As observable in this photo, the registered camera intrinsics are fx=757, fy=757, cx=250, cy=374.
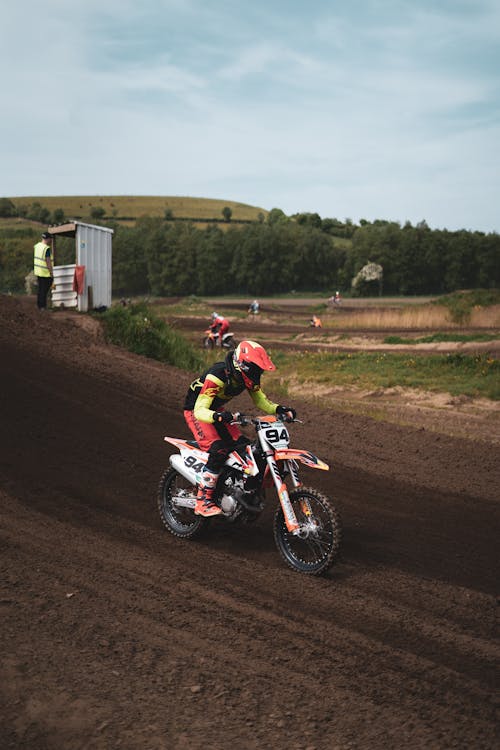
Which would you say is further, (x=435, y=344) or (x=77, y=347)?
(x=435, y=344)

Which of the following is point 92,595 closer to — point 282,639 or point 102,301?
point 282,639

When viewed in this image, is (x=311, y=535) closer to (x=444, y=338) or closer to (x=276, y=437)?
(x=276, y=437)

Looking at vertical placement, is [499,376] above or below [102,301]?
below

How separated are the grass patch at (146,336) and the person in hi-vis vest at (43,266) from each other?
1807 mm

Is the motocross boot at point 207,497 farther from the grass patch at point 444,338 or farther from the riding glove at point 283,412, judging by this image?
the grass patch at point 444,338

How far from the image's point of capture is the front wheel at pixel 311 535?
6750 mm

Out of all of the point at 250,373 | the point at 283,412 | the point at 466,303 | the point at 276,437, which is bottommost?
the point at 276,437

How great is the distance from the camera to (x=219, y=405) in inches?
315

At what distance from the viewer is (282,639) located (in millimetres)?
5551

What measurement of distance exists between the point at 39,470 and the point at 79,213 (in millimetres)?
147012

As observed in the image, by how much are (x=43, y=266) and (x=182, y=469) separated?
15430 millimetres

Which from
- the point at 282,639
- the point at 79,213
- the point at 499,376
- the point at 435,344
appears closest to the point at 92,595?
the point at 282,639

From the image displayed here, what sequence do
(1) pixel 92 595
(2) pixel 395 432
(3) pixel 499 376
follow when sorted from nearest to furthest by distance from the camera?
1. (1) pixel 92 595
2. (2) pixel 395 432
3. (3) pixel 499 376

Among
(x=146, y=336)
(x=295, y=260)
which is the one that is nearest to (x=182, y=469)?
(x=146, y=336)
